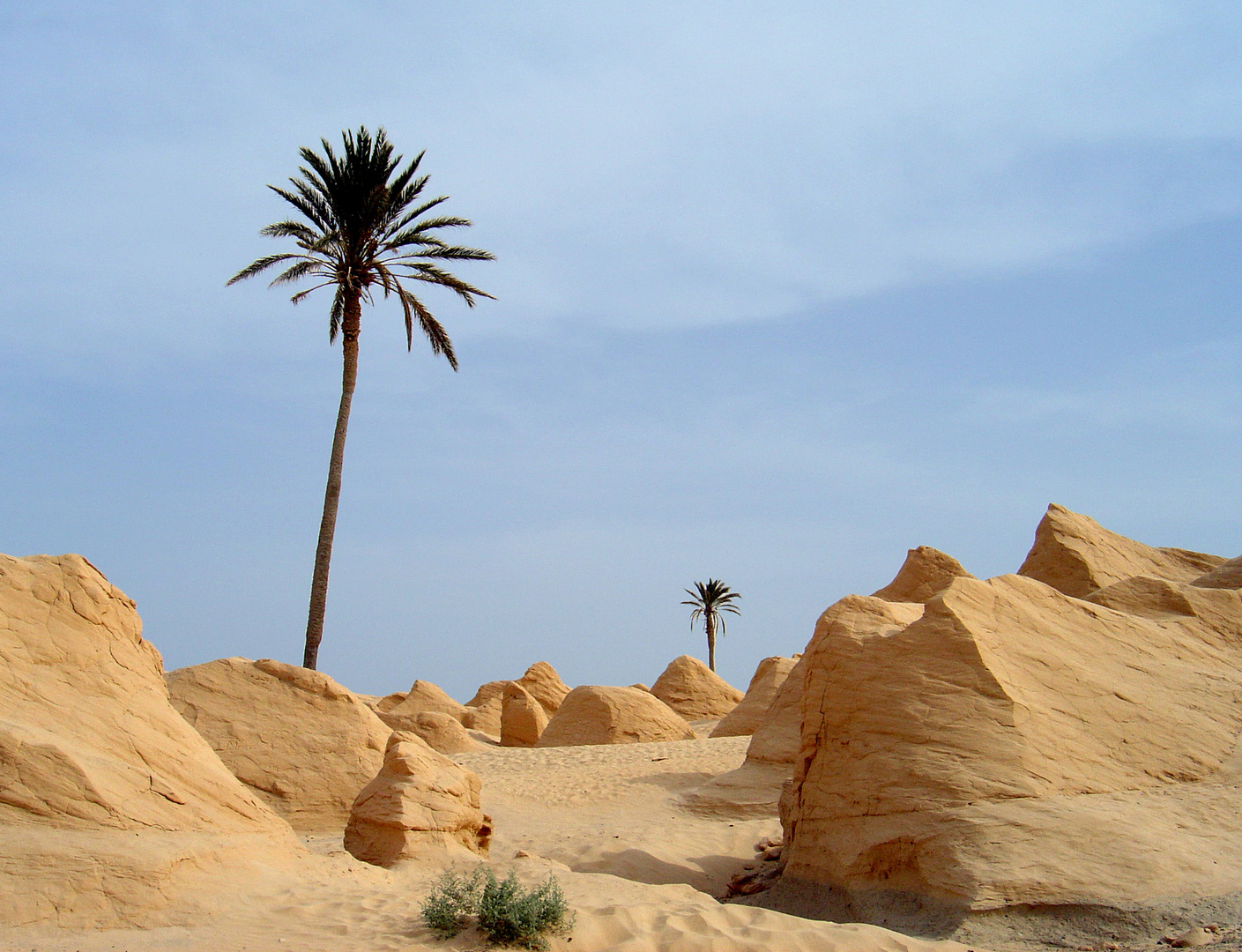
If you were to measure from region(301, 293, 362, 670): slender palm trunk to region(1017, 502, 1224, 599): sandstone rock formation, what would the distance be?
1149cm

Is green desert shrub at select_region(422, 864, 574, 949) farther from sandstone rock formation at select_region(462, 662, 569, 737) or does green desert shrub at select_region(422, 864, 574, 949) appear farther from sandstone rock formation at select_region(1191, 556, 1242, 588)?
sandstone rock formation at select_region(462, 662, 569, 737)

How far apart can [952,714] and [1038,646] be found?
1.40 meters

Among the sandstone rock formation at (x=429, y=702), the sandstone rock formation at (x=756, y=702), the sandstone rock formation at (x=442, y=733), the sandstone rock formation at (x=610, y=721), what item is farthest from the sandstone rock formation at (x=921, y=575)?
the sandstone rock formation at (x=429, y=702)

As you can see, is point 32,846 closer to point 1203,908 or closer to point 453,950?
point 453,950

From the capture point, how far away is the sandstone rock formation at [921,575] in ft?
46.0

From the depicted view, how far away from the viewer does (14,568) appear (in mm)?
6957

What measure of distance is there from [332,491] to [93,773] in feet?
38.4

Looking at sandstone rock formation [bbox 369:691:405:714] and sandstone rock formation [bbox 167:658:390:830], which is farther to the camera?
sandstone rock formation [bbox 369:691:405:714]

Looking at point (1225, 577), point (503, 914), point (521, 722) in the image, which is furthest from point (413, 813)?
point (521, 722)

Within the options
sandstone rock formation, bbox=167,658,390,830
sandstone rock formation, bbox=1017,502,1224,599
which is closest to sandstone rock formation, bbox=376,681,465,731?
sandstone rock formation, bbox=167,658,390,830

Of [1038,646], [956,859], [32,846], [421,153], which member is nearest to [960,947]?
[956,859]

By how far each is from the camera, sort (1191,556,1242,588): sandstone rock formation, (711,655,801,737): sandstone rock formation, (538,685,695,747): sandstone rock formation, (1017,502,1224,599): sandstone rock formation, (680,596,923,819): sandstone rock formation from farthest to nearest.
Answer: (538,685,695,747): sandstone rock formation, (711,655,801,737): sandstone rock formation, (1017,502,1224,599): sandstone rock formation, (680,596,923,819): sandstone rock formation, (1191,556,1242,588): sandstone rock formation

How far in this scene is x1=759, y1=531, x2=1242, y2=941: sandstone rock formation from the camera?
21.9ft

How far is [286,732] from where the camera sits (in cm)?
1052
